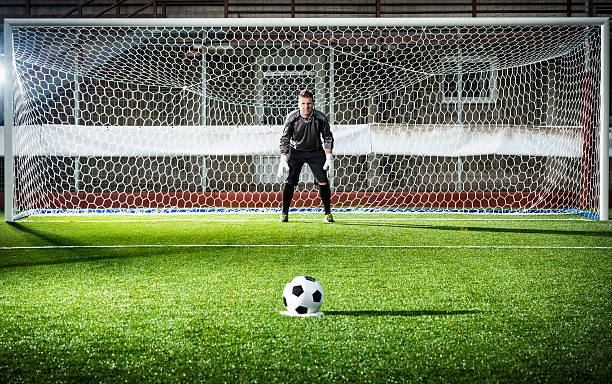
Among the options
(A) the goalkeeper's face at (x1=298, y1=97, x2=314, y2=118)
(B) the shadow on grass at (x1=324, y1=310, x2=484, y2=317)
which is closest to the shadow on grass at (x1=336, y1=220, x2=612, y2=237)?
(A) the goalkeeper's face at (x1=298, y1=97, x2=314, y2=118)

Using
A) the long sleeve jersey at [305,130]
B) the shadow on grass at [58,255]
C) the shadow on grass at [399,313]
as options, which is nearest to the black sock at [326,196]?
the long sleeve jersey at [305,130]

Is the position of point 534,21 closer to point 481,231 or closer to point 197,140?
point 481,231

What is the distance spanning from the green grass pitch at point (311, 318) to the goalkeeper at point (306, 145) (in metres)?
1.73

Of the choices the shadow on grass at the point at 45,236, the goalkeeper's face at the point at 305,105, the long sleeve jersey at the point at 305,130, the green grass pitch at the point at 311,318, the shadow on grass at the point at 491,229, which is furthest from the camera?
the long sleeve jersey at the point at 305,130

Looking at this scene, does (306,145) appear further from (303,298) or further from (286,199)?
(303,298)

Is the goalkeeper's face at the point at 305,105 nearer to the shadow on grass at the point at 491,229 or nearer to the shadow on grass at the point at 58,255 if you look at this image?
the shadow on grass at the point at 491,229

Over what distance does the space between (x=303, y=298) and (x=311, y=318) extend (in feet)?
0.33

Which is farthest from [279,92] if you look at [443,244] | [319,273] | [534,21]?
[319,273]

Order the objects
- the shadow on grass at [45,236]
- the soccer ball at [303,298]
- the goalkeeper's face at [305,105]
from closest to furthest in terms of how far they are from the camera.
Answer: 1. the soccer ball at [303,298]
2. the shadow on grass at [45,236]
3. the goalkeeper's face at [305,105]

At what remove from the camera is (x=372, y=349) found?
256cm

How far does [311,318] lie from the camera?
304 centimetres

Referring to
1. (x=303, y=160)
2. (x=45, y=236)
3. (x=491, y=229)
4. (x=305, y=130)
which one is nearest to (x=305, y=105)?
(x=305, y=130)

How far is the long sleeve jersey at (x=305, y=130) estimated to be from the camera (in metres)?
7.88

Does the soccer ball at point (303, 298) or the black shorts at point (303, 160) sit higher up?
the black shorts at point (303, 160)
